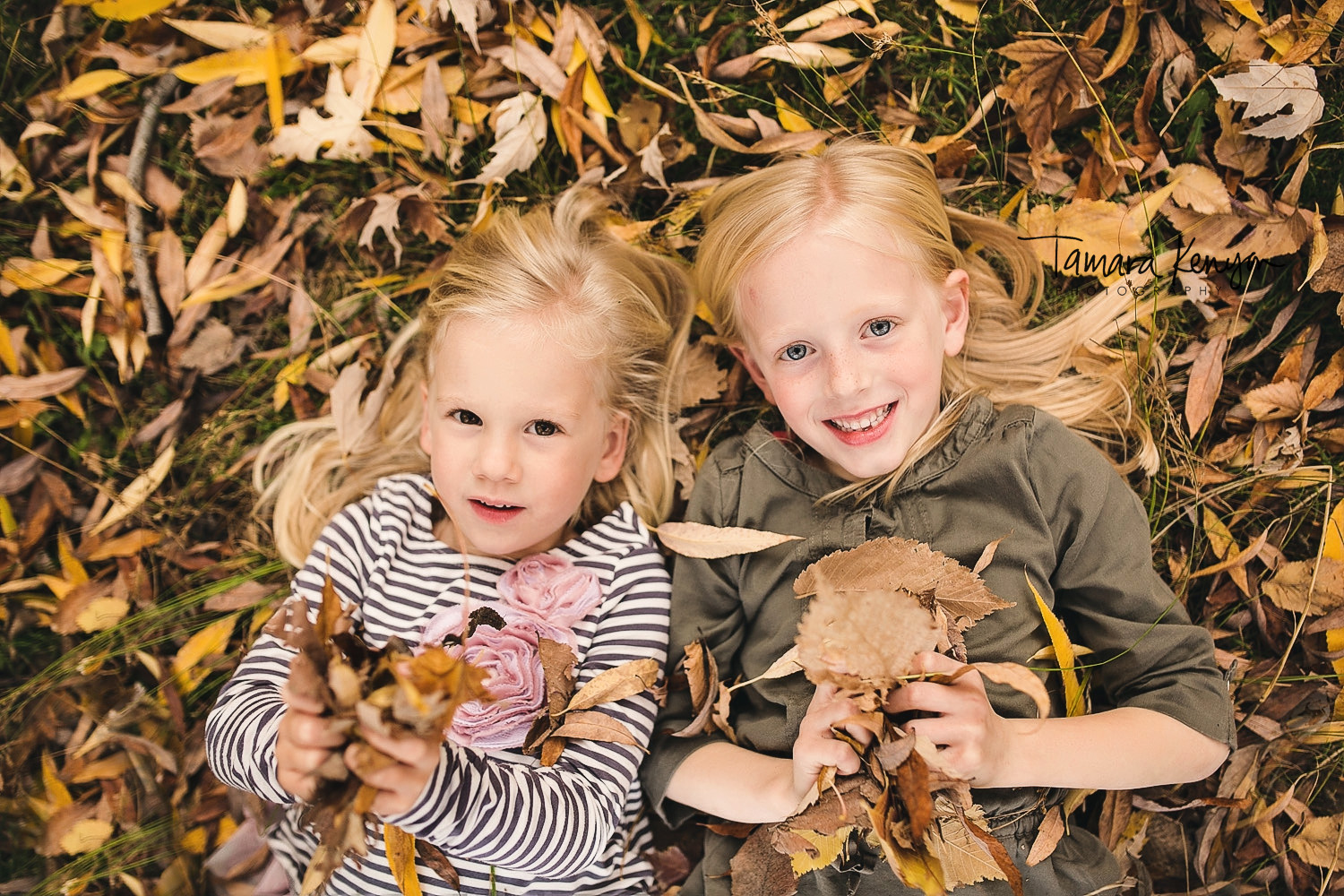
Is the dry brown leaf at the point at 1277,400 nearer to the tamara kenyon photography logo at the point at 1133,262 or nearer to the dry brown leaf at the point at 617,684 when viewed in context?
the tamara kenyon photography logo at the point at 1133,262

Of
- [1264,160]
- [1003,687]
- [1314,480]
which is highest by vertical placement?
[1264,160]

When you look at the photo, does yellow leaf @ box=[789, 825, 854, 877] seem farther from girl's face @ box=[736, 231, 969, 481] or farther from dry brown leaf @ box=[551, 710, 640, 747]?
girl's face @ box=[736, 231, 969, 481]

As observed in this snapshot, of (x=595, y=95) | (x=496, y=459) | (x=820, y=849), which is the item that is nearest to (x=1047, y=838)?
(x=820, y=849)

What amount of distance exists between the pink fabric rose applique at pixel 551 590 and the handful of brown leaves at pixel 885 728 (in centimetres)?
34

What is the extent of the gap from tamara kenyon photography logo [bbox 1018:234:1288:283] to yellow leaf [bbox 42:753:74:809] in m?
3.56

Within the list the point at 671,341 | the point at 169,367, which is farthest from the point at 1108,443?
the point at 169,367

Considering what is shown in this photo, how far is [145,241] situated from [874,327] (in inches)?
98.8

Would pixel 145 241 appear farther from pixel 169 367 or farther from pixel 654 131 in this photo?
pixel 654 131

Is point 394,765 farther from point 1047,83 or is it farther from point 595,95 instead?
point 1047,83

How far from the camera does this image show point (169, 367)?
3105 mm

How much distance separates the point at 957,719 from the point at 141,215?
3.05 m

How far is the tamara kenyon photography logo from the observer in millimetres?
2691

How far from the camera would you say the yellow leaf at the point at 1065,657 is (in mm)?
2289

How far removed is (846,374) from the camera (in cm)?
221
